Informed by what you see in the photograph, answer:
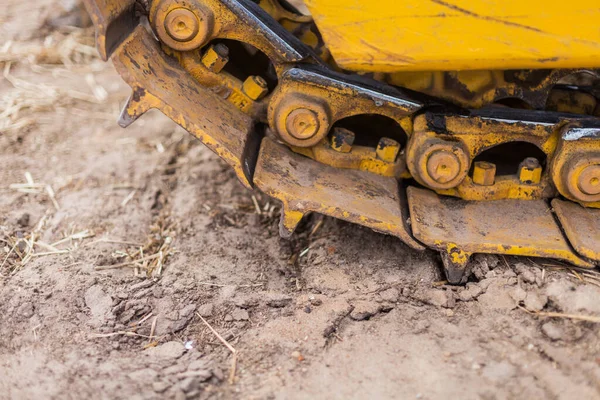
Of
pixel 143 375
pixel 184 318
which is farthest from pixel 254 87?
pixel 143 375

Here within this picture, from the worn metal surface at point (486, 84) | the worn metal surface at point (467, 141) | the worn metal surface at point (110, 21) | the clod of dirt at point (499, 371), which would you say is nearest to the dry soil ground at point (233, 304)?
the clod of dirt at point (499, 371)

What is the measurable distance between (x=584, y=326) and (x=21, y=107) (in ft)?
10.2

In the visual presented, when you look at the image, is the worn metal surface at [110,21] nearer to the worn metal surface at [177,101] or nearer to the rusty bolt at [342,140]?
the worn metal surface at [177,101]

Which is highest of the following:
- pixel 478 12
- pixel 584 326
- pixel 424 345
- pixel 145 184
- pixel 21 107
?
pixel 478 12

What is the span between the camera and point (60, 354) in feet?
7.26

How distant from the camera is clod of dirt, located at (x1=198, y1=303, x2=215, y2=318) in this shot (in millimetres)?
2402

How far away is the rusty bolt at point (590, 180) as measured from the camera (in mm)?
2404

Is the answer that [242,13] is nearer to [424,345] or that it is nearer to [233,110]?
[233,110]

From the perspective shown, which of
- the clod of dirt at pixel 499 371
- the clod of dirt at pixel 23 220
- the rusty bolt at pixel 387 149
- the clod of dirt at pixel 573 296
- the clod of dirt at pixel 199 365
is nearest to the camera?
the clod of dirt at pixel 499 371

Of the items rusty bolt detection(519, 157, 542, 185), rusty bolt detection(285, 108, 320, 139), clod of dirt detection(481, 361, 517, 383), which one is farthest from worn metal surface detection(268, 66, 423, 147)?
clod of dirt detection(481, 361, 517, 383)

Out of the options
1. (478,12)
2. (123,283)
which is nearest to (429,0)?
(478,12)

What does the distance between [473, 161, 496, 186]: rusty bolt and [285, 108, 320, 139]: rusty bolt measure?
601mm

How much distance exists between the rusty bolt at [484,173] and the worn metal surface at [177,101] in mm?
816

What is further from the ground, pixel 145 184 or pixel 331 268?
pixel 331 268
